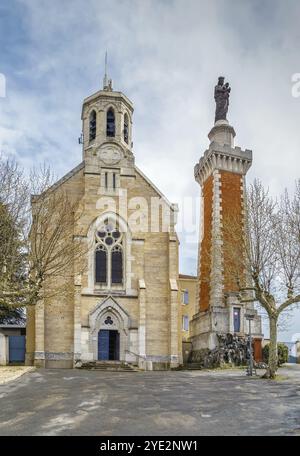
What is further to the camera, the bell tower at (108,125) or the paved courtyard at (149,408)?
the bell tower at (108,125)

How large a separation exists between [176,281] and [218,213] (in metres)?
6.15

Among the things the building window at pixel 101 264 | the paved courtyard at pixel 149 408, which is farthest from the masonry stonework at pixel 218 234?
the paved courtyard at pixel 149 408

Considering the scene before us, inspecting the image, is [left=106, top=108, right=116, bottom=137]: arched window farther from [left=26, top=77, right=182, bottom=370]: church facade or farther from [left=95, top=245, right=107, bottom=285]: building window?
[left=95, top=245, right=107, bottom=285]: building window

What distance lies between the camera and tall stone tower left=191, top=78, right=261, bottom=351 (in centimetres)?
3500

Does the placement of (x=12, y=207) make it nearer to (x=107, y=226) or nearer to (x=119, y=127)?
(x=107, y=226)

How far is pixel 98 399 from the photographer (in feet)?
52.3

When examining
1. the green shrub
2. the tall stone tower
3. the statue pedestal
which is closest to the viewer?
the tall stone tower

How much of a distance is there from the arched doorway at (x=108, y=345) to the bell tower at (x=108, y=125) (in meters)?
11.8

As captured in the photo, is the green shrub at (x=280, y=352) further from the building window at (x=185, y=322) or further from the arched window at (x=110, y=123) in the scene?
the arched window at (x=110, y=123)

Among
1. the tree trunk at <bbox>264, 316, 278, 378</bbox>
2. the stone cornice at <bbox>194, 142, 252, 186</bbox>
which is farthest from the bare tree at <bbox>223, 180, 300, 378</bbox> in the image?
the stone cornice at <bbox>194, 142, 252, 186</bbox>

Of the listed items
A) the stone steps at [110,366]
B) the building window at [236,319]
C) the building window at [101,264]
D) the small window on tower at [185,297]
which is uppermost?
the building window at [101,264]

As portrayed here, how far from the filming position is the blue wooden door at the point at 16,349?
35.2 meters

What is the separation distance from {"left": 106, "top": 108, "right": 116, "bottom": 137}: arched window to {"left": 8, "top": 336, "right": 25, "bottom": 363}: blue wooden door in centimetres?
1641
